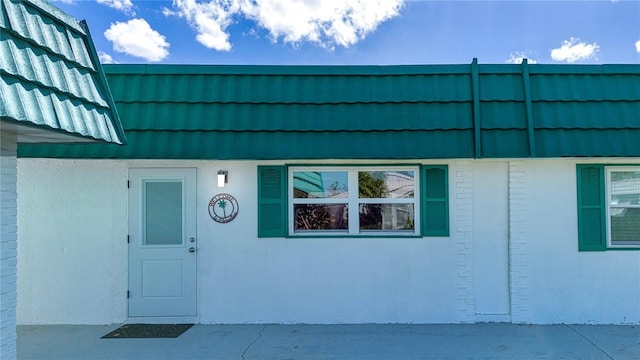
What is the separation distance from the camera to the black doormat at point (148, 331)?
5.39 metres

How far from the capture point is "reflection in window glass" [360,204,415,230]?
19.6 ft

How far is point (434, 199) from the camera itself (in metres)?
5.86

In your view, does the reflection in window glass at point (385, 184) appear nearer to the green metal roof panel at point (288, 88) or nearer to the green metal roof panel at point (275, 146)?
the green metal roof panel at point (275, 146)

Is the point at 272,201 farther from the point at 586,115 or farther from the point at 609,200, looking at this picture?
the point at 609,200

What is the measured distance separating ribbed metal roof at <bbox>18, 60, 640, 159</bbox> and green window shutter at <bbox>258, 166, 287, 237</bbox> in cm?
47

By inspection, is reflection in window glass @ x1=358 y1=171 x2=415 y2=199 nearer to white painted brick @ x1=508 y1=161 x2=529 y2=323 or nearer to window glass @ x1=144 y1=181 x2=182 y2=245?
white painted brick @ x1=508 y1=161 x2=529 y2=323

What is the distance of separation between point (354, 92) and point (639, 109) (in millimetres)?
3888

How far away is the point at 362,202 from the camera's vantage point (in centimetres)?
595

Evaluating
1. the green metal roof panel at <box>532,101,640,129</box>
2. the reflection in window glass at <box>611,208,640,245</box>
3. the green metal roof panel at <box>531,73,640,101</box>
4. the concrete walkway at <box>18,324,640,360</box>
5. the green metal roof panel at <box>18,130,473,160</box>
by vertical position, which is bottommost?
the concrete walkway at <box>18,324,640,360</box>

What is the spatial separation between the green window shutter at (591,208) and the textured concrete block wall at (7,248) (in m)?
6.72

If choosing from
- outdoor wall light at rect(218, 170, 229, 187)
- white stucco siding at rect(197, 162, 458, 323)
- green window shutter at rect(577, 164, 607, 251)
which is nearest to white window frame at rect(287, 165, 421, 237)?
white stucco siding at rect(197, 162, 458, 323)

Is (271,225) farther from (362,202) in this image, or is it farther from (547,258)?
(547,258)

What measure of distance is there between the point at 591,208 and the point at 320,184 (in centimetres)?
391

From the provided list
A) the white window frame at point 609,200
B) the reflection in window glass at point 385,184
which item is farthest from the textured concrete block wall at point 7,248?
the white window frame at point 609,200
